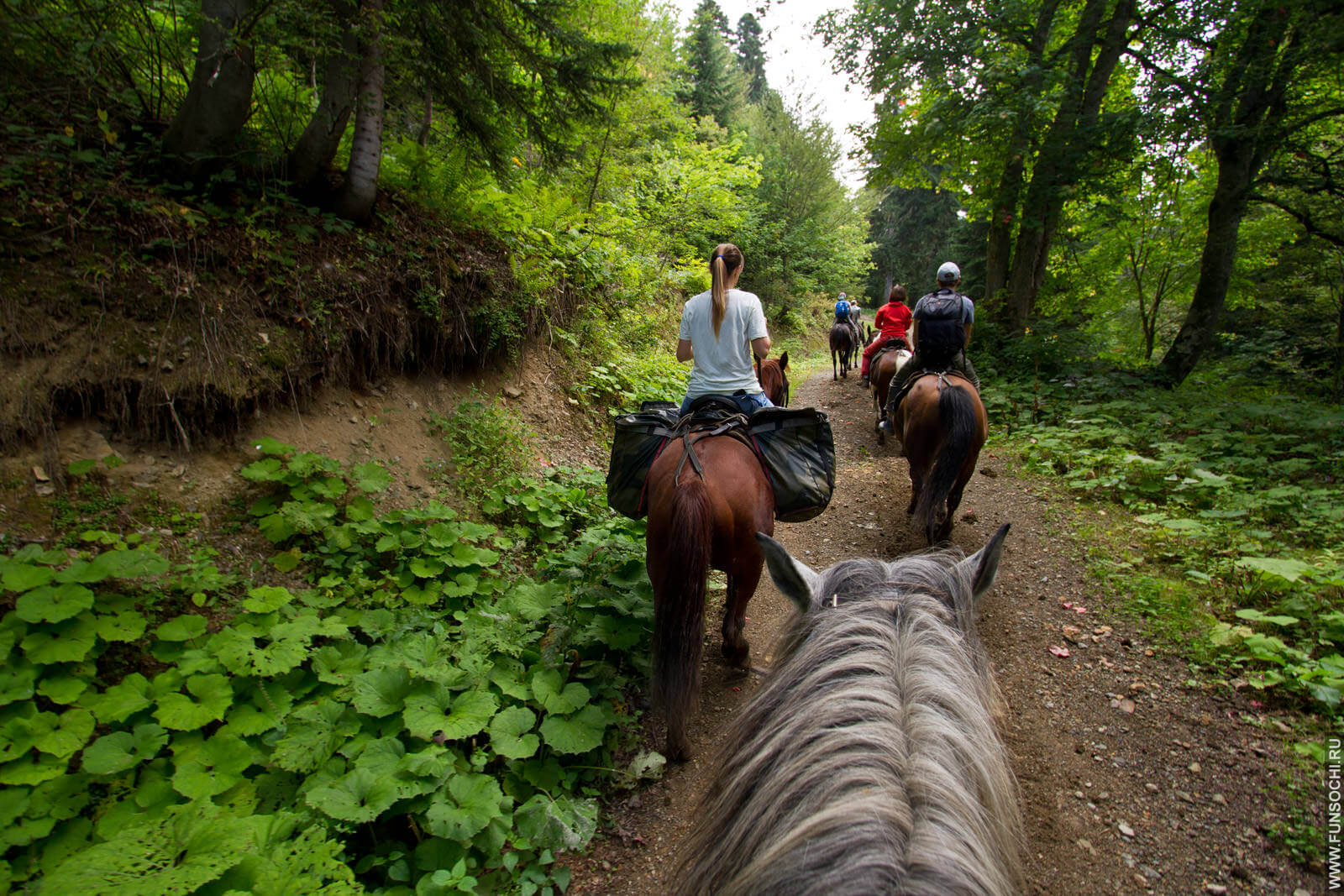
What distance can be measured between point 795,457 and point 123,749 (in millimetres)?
3326

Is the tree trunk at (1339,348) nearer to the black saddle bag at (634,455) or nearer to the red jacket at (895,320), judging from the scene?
the red jacket at (895,320)

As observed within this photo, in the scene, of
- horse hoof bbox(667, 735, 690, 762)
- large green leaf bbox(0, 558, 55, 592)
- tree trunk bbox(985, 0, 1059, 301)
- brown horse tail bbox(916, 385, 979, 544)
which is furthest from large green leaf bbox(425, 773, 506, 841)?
tree trunk bbox(985, 0, 1059, 301)

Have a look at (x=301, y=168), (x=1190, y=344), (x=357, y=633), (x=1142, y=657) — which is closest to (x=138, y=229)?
(x=301, y=168)

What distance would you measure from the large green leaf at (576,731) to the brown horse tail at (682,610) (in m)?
0.32

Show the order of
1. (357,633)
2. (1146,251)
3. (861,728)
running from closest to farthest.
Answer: (861,728) < (357,633) < (1146,251)

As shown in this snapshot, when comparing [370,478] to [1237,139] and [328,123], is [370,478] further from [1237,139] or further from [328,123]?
[1237,139]

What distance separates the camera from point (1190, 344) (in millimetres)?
8539

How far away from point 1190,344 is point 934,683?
11.0m

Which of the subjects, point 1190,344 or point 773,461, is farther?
point 1190,344

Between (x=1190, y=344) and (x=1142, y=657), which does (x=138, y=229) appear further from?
(x=1190, y=344)

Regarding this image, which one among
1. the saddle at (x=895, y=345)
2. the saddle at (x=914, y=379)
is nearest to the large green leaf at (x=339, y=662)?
the saddle at (x=914, y=379)

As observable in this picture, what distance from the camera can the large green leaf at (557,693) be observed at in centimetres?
256

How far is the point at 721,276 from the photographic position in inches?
132

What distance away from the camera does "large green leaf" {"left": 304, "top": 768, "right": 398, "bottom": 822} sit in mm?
1850
